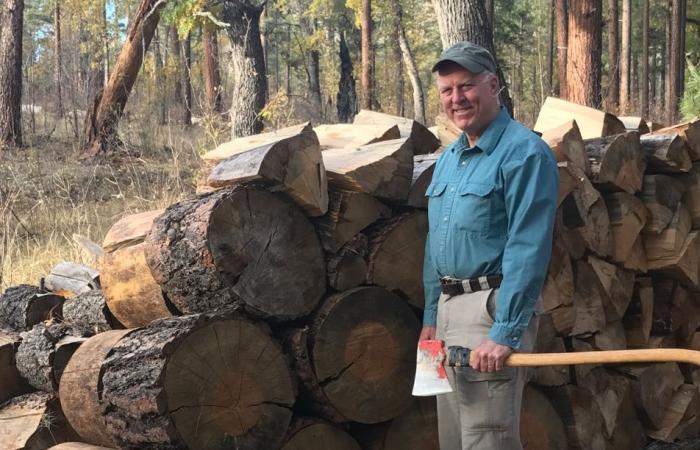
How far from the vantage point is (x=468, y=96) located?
105 inches

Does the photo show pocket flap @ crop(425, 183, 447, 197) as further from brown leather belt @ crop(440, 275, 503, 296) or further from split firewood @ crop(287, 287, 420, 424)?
split firewood @ crop(287, 287, 420, 424)

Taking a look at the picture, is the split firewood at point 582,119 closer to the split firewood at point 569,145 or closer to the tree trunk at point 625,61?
the split firewood at point 569,145

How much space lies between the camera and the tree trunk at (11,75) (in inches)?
543

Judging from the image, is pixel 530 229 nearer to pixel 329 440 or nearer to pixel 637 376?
pixel 329 440

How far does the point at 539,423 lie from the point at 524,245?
1.43 meters

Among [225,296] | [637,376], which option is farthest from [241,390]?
[637,376]

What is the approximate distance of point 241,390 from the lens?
2.87m

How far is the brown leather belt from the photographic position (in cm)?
266

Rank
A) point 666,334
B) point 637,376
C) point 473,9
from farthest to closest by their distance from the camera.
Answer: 1. point 473,9
2. point 666,334
3. point 637,376

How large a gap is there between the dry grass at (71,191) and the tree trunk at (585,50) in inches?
214

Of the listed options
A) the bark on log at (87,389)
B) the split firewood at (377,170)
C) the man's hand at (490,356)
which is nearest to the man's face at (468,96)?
the split firewood at (377,170)

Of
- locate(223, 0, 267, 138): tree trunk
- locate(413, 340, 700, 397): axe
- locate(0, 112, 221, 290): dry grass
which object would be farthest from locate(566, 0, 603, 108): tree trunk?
locate(413, 340, 700, 397): axe

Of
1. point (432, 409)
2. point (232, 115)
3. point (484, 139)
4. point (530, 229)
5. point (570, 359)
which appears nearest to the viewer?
point (570, 359)

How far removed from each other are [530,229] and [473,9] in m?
4.56
